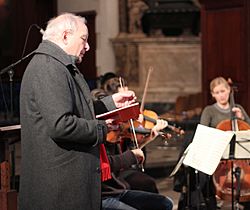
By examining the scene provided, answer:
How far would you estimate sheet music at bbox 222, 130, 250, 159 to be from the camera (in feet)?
14.9

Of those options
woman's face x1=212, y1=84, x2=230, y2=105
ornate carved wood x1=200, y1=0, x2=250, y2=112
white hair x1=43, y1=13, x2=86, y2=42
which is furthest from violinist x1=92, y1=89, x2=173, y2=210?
ornate carved wood x1=200, y1=0, x2=250, y2=112

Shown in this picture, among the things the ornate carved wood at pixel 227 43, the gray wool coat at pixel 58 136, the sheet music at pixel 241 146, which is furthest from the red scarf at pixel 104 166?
the ornate carved wood at pixel 227 43

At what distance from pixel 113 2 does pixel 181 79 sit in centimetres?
213

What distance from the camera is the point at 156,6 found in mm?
12984

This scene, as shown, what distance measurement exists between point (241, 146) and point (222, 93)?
47.4 inches

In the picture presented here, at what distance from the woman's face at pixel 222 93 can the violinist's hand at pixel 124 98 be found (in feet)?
7.60

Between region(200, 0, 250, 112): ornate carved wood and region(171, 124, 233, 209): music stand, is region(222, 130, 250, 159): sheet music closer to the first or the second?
region(171, 124, 233, 209): music stand

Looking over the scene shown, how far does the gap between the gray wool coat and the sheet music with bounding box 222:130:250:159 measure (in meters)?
1.67

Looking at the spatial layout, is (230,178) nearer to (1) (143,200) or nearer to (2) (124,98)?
(1) (143,200)

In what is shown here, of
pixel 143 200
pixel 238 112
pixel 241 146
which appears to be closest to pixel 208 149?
pixel 241 146

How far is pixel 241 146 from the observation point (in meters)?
4.57

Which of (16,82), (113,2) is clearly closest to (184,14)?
(113,2)

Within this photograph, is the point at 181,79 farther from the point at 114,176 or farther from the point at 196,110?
the point at 114,176

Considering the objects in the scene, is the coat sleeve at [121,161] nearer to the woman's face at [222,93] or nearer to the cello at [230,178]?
the cello at [230,178]
